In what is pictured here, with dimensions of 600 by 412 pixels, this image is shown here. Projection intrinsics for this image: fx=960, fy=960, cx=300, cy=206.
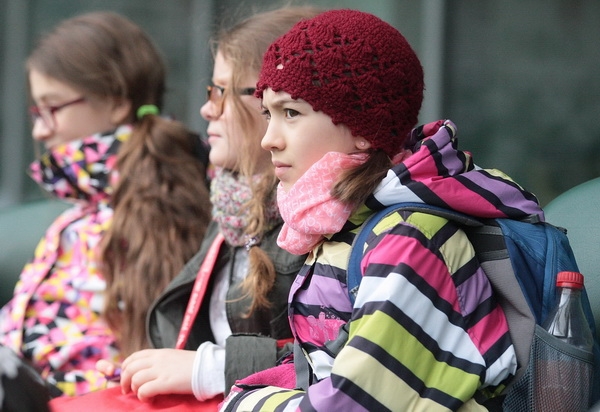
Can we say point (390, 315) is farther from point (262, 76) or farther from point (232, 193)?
point (232, 193)

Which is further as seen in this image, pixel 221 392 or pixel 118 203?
pixel 118 203

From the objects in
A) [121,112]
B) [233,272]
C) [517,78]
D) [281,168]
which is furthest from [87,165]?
[517,78]

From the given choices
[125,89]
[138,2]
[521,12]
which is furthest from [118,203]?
[138,2]

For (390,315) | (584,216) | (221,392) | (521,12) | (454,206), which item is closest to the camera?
(390,315)

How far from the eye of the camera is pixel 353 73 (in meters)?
2.06

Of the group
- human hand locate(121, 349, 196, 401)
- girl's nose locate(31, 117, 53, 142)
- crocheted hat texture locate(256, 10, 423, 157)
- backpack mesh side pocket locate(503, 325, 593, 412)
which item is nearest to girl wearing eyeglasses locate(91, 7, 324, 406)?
human hand locate(121, 349, 196, 401)

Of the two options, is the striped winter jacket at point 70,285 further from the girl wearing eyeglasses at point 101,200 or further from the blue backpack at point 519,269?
the blue backpack at point 519,269

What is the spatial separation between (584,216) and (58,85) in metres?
1.90

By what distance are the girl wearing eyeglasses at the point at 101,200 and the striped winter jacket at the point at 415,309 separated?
1080mm

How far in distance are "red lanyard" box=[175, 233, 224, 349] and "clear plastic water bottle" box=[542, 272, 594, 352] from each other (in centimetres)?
107

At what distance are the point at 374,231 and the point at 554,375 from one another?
1.52 feet

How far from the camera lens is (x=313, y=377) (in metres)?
2.15

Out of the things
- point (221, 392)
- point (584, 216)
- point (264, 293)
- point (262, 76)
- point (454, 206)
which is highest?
point (262, 76)

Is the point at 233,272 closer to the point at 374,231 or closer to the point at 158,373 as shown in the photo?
the point at 158,373
